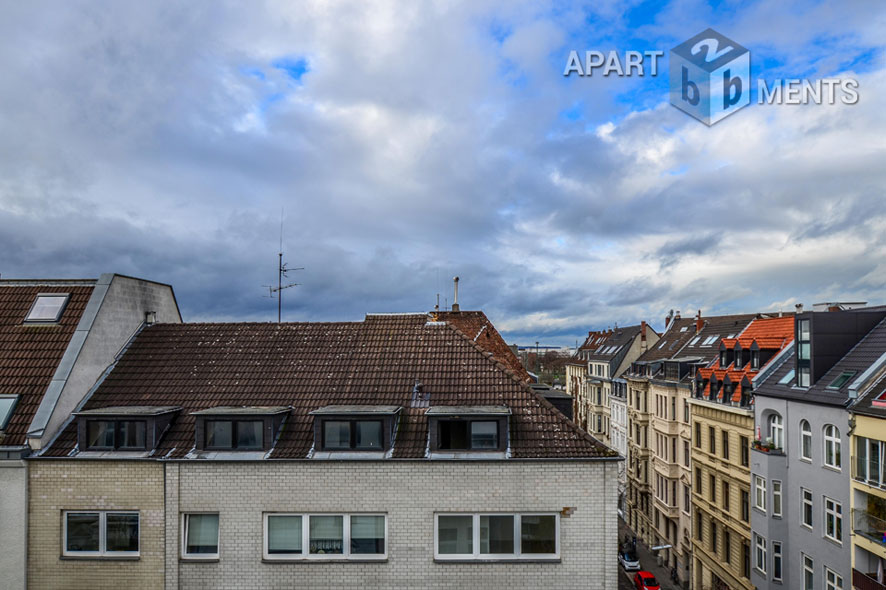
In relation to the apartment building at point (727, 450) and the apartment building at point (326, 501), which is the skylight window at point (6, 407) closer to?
the apartment building at point (326, 501)

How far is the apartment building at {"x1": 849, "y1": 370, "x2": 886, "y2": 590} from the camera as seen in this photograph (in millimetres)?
19625

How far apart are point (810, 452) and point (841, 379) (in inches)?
138

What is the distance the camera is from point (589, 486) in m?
14.3

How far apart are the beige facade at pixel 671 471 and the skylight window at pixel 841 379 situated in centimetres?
1591

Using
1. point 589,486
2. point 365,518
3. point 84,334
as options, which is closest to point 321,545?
point 365,518

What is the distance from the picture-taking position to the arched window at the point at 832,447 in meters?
22.2

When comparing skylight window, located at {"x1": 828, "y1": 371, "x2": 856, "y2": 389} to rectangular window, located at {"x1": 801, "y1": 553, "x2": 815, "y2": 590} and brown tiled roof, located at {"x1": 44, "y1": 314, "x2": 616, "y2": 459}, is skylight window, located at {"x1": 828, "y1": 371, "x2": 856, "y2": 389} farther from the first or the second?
brown tiled roof, located at {"x1": 44, "y1": 314, "x2": 616, "y2": 459}

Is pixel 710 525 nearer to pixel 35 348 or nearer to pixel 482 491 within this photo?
pixel 482 491

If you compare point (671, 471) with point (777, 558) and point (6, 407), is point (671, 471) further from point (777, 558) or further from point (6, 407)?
point (6, 407)

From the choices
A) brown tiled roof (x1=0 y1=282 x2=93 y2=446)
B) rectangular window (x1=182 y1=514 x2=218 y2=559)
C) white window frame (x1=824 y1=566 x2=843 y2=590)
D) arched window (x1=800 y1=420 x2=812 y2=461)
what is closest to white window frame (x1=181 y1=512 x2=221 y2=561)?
Answer: rectangular window (x1=182 y1=514 x2=218 y2=559)

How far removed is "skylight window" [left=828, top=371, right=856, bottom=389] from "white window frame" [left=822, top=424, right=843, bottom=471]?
5.30 feet

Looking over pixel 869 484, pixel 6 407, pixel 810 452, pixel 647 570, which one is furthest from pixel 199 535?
pixel 647 570

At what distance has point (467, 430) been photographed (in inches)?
581

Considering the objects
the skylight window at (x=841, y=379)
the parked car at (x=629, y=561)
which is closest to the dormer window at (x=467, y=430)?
the skylight window at (x=841, y=379)
